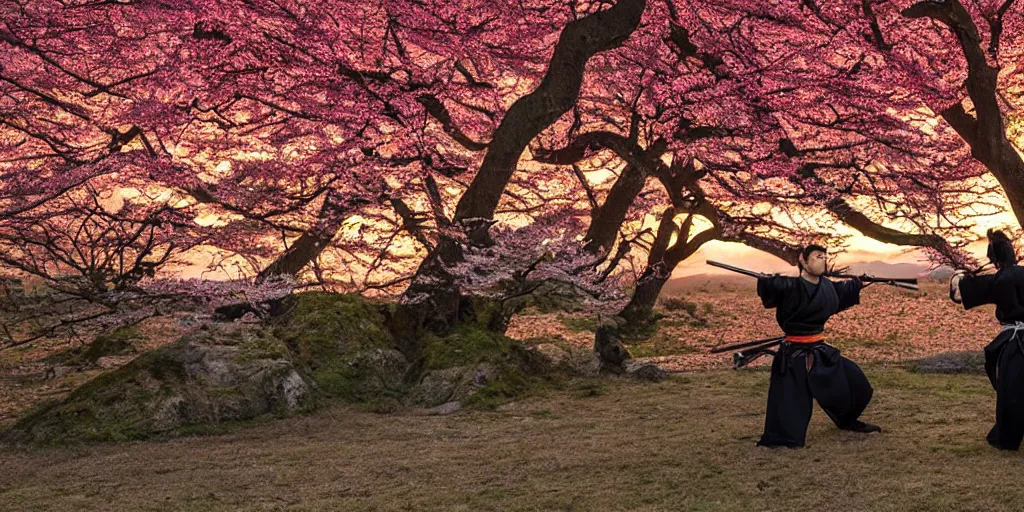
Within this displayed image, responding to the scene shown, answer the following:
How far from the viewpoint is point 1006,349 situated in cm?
686

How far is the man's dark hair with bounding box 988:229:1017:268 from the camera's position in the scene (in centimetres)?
695

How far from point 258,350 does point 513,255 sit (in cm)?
325

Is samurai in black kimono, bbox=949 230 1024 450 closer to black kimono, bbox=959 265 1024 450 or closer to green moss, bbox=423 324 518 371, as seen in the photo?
black kimono, bbox=959 265 1024 450

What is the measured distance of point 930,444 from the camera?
693 cm

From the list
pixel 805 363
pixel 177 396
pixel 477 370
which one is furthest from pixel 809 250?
pixel 177 396

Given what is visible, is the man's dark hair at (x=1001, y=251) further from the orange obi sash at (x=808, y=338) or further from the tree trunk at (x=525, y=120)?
the tree trunk at (x=525, y=120)

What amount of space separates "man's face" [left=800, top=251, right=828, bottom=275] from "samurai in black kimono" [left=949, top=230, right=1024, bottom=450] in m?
1.10

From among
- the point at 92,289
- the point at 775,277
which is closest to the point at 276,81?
the point at 92,289

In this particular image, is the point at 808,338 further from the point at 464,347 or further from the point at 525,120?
the point at 464,347

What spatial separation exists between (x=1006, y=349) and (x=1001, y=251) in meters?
0.78

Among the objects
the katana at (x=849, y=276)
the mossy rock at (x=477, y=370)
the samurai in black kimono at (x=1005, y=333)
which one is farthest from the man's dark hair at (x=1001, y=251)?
the mossy rock at (x=477, y=370)

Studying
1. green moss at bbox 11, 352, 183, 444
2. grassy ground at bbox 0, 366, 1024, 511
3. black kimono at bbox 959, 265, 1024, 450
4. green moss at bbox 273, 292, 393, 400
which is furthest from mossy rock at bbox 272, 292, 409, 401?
black kimono at bbox 959, 265, 1024, 450

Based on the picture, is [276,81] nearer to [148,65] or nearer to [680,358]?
[148,65]

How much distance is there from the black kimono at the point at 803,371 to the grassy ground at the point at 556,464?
27cm
